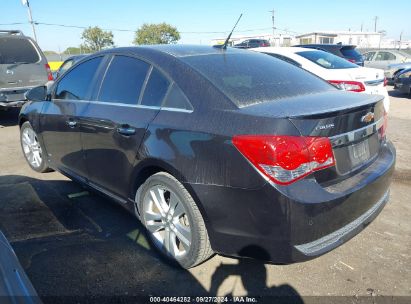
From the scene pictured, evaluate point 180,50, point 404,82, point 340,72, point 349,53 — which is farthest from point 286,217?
point 404,82

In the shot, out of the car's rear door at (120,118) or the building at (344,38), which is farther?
the building at (344,38)

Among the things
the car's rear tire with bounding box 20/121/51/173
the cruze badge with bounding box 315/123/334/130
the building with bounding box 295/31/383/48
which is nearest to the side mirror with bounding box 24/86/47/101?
the car's rear tire with bounding box 20/121/51/173

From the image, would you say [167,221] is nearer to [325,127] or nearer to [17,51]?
[325,127]

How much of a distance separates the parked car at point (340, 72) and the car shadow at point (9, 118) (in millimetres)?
6217

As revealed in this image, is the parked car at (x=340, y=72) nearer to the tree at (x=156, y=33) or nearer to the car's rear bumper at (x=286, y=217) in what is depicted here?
the car's rear bumper at (x=286, y=217)

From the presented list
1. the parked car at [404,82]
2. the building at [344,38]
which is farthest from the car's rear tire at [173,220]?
the building at [344,38]

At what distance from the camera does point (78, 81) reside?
3.75m

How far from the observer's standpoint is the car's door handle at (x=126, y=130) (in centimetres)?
285

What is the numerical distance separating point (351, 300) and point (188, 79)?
1.87 m

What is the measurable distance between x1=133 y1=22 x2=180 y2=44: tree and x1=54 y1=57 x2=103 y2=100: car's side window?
62418mm

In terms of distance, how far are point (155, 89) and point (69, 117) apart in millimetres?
1284

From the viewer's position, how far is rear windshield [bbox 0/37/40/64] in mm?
8312

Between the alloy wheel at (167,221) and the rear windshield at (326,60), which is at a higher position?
the rear windshield at (326,60)

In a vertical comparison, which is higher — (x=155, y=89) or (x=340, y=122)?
(x=155, y=89)
